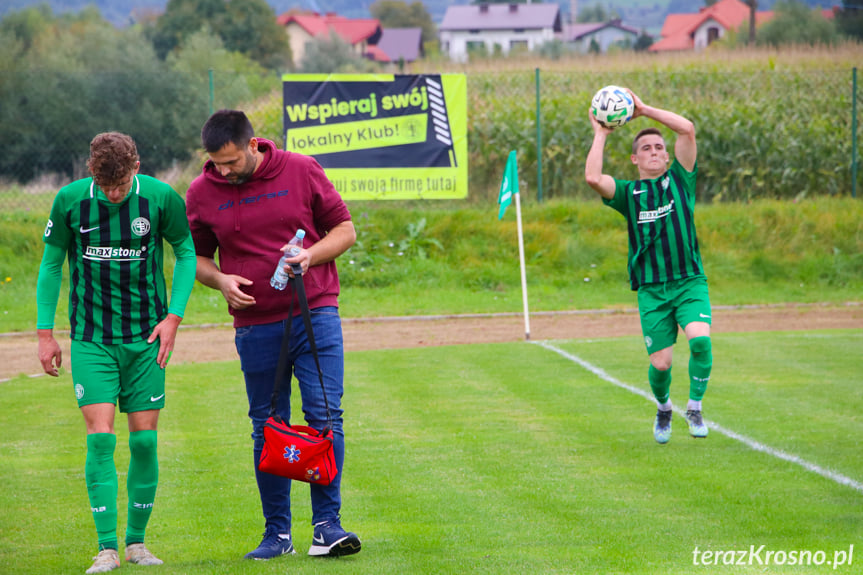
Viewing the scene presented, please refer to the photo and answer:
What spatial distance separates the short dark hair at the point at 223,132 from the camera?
14.9ft

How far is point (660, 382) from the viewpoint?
23.4ft

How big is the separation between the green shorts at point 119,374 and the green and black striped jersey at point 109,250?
5 cm

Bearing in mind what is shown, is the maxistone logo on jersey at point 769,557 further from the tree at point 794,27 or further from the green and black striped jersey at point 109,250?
Result: the tree at point 794,27

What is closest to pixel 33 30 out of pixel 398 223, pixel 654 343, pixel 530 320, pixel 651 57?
pixel 651 57

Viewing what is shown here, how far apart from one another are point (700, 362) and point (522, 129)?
1344 cm

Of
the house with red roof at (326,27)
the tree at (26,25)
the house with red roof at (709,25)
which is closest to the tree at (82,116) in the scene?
the tree at (26,25)

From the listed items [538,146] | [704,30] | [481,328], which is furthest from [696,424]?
[704,30]

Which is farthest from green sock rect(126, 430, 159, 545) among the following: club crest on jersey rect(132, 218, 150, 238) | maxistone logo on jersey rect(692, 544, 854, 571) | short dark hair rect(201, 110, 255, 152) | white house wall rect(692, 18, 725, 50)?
white house wall rect(692, 18, 725, 50)

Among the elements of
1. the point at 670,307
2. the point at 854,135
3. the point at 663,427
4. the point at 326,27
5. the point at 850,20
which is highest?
the point at 326,27

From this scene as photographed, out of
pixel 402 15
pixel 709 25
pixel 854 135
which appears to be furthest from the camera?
pixel 402 15

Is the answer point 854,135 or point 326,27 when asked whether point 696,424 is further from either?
point 326,27

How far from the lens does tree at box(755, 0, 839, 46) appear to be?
62000 mm

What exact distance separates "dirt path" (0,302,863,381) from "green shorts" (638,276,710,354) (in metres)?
5.56

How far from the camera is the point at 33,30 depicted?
53125 millimetres
